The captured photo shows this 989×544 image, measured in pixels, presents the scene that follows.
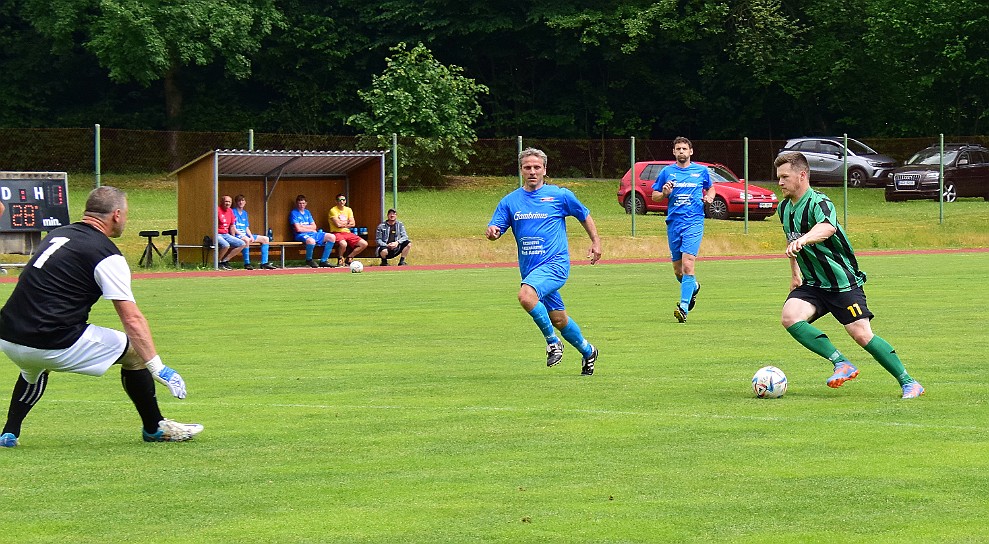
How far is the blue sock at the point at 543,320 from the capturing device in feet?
40.0

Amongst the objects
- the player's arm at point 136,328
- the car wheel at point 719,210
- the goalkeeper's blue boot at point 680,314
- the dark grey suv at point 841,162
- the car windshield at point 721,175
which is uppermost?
the dark grey suv at point 841,162

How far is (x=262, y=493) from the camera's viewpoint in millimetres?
7109

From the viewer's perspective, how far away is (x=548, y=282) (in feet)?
40.3

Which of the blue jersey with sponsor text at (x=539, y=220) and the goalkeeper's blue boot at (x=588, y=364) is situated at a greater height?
the blue jersey with sponsor text at (x=539, y=220)

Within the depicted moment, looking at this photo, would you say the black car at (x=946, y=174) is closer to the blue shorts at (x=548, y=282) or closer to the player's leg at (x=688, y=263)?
the player's leg at (x=688, y=263)

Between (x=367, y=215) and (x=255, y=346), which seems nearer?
(x=255, y=346)

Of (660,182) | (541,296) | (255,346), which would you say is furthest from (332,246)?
(541,296)

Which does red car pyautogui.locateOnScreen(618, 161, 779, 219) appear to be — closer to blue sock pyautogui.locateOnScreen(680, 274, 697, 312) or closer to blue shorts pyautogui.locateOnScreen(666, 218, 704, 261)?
blue shorts pyautogui.locateOnScreen(666, 218, 704, 261)

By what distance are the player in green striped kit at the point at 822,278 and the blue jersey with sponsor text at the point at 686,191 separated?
24.8 ft

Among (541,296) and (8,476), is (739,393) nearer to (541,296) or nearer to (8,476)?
(541,296)

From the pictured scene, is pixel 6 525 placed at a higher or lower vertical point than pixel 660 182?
lower

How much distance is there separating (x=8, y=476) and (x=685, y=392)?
5030mm

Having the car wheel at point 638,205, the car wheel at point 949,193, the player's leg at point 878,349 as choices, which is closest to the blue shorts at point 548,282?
the player's leg at point 878,349

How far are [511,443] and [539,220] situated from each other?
4.36 metres
